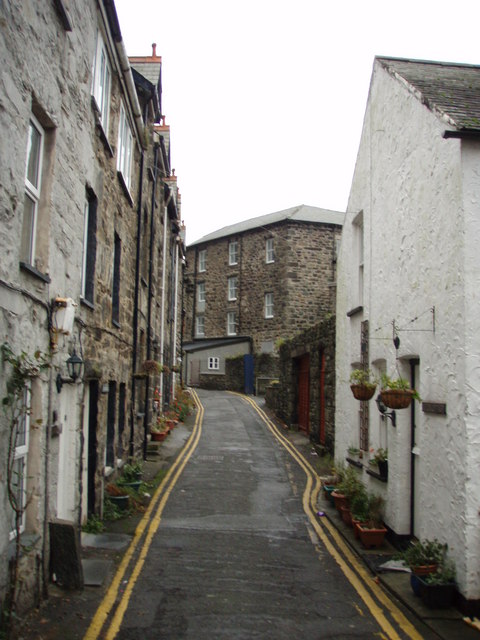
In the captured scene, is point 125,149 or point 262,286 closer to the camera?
point 125,149

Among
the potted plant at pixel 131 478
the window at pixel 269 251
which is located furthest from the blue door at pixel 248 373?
the potted plant at pixel 131 478

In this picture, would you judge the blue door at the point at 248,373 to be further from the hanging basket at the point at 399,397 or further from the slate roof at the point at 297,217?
the hanging basket at the point at 399,397

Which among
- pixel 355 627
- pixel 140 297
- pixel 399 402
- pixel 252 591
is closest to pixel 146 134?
pixel 140 297

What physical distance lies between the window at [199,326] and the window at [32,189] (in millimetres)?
37122

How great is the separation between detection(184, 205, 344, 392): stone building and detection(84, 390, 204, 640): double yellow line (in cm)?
2221

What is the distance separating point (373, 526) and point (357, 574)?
1.62 metres

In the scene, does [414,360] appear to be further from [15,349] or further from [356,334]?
[15,349]

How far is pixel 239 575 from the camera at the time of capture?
832 cm

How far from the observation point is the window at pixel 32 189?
689 centimetres

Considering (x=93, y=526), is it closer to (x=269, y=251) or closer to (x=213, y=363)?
(x=269, y=251)

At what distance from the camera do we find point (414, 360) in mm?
9812

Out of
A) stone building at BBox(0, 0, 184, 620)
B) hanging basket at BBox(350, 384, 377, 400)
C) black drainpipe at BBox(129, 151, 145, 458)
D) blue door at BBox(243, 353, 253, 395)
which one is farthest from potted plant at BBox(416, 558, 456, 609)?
blue door at BBox(243, 353, 253, 395)

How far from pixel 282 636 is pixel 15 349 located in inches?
154

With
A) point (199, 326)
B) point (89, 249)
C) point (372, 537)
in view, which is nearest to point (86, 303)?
point (89, 249)
